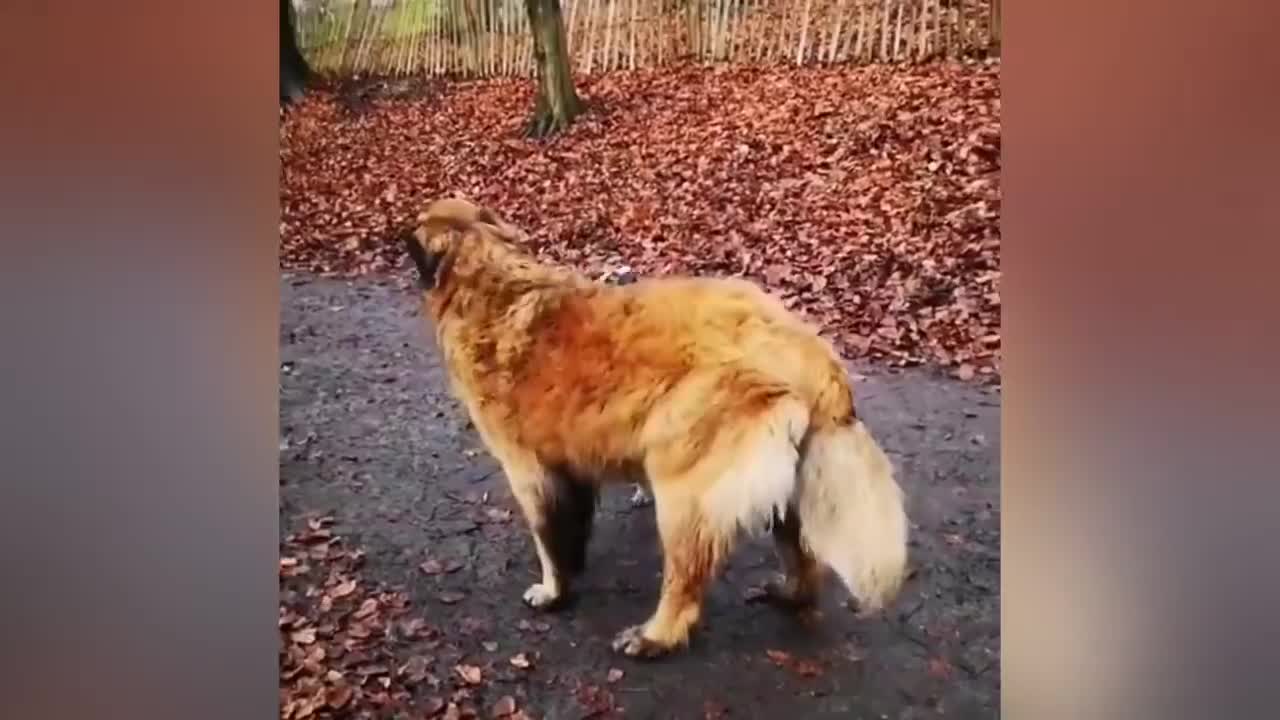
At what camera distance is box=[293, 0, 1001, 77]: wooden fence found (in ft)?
5.47

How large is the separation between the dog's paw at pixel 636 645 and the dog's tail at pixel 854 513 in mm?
256

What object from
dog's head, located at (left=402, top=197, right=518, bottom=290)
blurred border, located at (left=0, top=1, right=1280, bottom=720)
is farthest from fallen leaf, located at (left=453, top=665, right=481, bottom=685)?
dog's head, located at (left=402, top=197, right=518, bottom=290)

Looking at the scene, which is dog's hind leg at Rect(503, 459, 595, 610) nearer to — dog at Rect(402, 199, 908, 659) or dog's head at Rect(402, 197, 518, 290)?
dog at Rect(402, 199, 908, 659)

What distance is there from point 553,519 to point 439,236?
0.45 metres

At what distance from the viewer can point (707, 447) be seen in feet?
5.41

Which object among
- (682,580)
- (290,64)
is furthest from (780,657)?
(290,64)

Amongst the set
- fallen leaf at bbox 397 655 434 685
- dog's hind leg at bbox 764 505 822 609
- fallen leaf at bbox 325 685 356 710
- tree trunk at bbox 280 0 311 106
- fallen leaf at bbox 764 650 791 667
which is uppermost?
tree trunk at bbox 280 0 311 106

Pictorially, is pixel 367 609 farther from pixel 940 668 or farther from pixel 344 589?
pixel 940 668

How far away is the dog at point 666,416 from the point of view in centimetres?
164

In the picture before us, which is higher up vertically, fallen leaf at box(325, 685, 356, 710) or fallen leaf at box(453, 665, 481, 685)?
fallen leaf at box(453, 665, 481, 685)

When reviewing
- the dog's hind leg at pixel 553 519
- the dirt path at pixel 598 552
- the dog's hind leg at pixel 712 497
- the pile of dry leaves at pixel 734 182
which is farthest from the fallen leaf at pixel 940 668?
the dog's hind leg at pixel 553 519

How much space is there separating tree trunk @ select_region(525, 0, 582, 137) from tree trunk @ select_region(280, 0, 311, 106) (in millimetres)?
338
